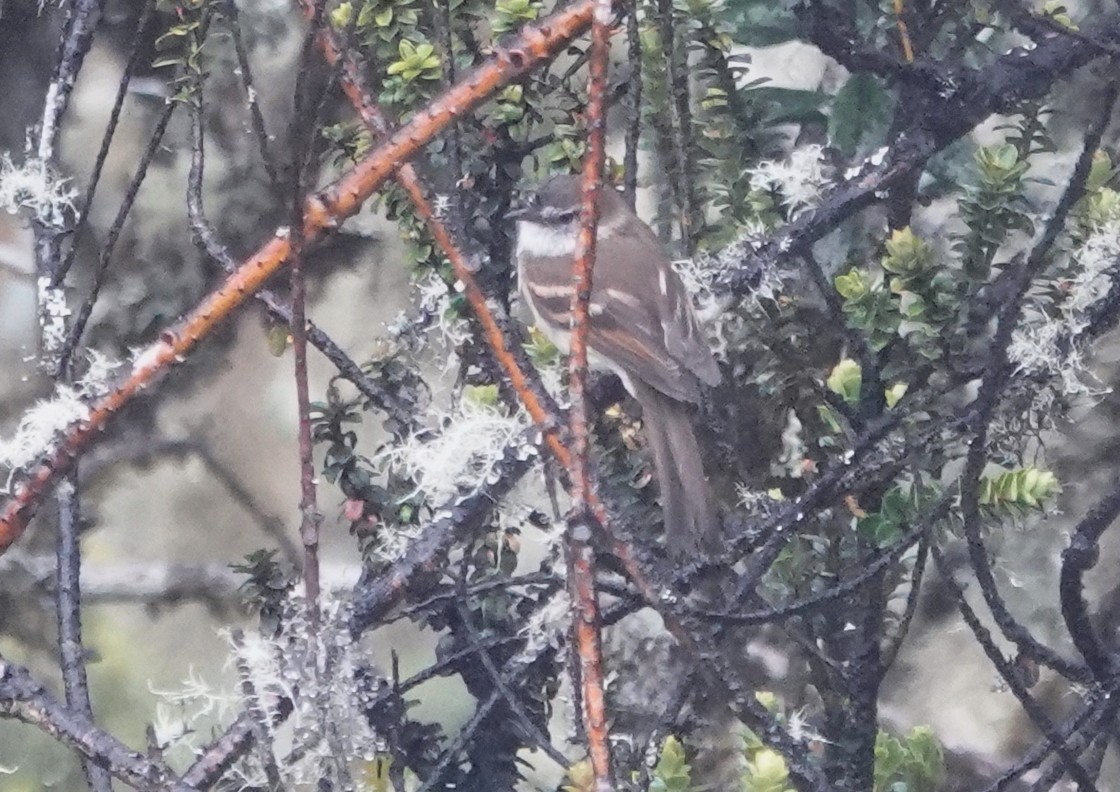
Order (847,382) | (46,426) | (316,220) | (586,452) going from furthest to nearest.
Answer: (847,382)
(46,426)
(316,220)
(586,452)

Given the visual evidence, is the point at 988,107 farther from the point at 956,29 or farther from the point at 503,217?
the point at 503,217

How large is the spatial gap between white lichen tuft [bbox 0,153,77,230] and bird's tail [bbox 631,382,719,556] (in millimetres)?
483

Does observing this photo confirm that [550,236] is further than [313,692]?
Yes

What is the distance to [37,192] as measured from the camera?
861 millimetres

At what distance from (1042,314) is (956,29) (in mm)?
253

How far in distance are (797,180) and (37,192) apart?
0.58 metres

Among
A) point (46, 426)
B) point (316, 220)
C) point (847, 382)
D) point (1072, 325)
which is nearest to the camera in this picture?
point (316, 220)

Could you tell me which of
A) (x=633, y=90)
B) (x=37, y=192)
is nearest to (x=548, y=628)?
(x=633, y=90)

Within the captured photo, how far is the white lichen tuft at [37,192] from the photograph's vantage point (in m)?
0.86

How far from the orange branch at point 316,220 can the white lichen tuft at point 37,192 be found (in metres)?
0.28

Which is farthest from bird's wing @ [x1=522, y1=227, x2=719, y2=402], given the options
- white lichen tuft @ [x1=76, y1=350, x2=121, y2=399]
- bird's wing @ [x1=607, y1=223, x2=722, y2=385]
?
white lichen tuft @ [x1=76, y1=350, x2=121, y2=399]

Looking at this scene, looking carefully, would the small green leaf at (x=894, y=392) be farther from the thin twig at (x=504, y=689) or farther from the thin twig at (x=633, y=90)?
the thin twig at (x=504, y=689)

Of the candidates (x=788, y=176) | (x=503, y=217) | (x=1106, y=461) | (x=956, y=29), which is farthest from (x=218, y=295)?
(x=1106, y=461)

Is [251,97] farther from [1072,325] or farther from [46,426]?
[1072,325]
